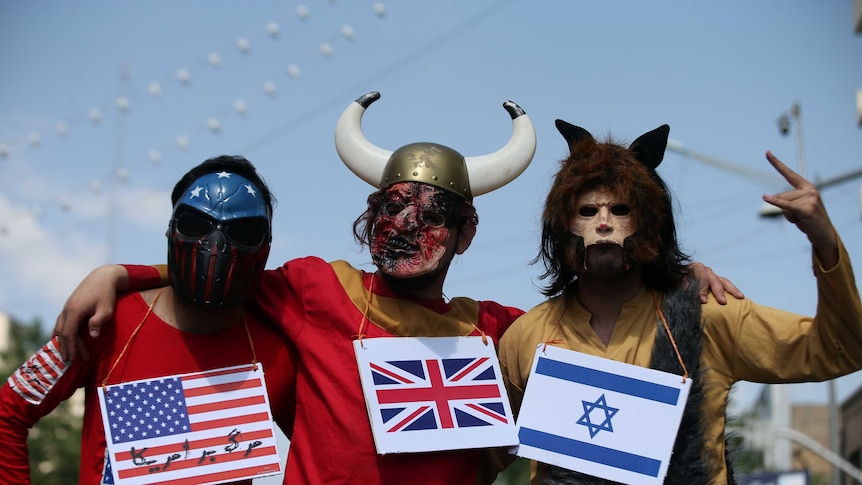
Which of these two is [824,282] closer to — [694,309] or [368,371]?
[694,309]

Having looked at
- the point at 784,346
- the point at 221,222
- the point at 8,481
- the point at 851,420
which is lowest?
the point at 8,481

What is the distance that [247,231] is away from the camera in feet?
15.4

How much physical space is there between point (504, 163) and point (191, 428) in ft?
6.38

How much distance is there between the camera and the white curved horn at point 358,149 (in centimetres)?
520

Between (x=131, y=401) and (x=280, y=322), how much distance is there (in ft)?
2.48

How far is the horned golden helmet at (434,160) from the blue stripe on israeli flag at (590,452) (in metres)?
1.19

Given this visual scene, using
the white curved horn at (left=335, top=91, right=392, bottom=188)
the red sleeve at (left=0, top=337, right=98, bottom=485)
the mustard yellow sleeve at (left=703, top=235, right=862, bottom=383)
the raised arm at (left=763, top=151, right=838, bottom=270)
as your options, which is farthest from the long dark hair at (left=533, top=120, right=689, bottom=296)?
the red sleeve at (left=0, top=337, right=98, bottom=485)

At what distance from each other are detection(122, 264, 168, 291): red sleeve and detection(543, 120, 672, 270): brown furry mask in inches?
71.4

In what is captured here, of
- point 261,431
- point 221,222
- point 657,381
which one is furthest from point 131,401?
point 657,381

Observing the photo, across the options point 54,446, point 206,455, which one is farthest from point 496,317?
point 54,446

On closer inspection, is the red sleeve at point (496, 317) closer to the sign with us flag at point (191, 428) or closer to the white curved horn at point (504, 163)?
the white curved horn at point (504, 163)

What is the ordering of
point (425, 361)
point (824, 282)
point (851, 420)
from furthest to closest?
point (851, 420) < point (425, 361) < point (824, 282)

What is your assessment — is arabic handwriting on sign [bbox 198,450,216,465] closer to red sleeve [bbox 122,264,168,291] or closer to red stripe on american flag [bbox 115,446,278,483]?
red stripe on american flag [bbox 115,446,278,483]

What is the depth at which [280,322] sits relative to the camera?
4.92m
